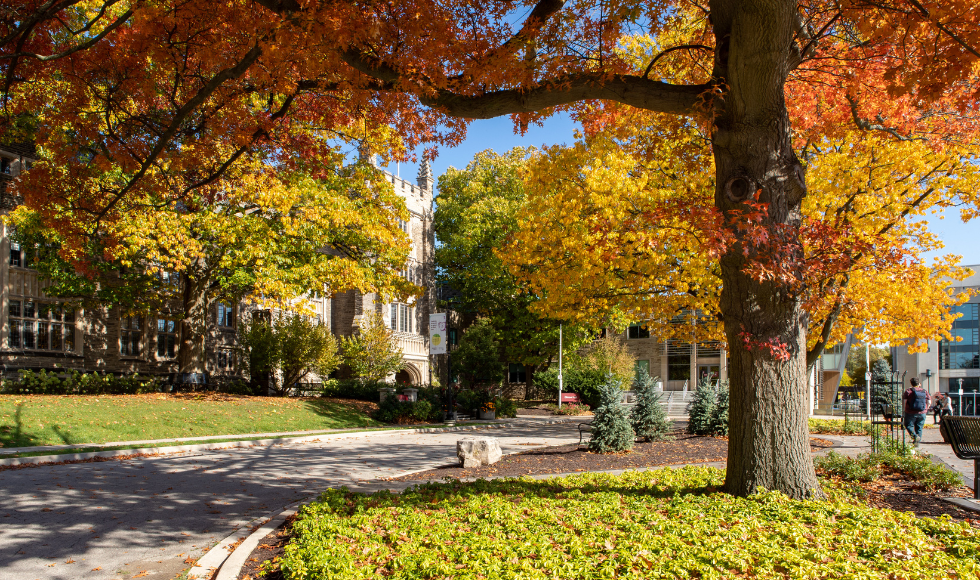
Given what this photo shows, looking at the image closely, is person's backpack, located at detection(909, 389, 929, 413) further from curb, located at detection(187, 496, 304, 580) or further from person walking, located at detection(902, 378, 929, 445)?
curb, located at detection(187, 496, 304, 580)

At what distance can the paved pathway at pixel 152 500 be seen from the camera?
18.8 ft

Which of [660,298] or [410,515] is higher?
[660,298]

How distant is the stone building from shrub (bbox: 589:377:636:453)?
12.3 m

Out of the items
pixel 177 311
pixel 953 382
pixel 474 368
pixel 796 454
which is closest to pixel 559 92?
pixel 796 454

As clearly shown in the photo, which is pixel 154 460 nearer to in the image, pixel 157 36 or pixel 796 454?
pixel 157 36

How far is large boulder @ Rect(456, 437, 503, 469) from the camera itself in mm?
10883

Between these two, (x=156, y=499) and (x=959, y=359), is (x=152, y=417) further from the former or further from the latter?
(x=959, y=359)

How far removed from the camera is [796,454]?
6.41m

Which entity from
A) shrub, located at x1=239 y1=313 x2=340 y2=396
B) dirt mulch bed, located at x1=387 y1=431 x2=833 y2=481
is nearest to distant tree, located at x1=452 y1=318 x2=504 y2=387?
shrub, located at x1=239 y1=313 x2=340 y2=396

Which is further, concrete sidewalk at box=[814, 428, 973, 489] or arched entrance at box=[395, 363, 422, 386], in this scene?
arched entrance at box=[395, 363, 422, 386]

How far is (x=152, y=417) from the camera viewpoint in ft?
59.2

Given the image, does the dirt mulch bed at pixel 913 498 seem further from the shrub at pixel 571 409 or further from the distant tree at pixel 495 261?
the distant tree at pixel 495 261

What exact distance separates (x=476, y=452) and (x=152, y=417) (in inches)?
465

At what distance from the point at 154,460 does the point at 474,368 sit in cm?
2540
